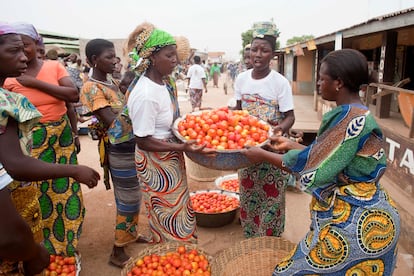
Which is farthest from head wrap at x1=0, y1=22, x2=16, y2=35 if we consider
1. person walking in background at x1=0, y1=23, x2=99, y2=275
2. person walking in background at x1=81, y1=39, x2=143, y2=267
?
person walking in background at x1=81, y1=39, x2=143, y2=267

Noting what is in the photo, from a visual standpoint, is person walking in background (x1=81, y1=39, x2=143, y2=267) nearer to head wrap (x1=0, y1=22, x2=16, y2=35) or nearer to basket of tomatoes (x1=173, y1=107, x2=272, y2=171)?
basket of tomatoes (x1=173, y1=107, x2=272, y2=171)

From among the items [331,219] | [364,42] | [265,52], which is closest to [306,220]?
[265,52]

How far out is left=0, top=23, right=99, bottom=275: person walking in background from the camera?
4.58 feet

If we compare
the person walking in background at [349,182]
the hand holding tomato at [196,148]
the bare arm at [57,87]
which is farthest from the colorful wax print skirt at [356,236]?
the bare arm at [57,87]

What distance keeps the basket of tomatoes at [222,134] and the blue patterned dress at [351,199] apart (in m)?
0.63

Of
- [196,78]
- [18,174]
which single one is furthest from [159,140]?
[196,78]

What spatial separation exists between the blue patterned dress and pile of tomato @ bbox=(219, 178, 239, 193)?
283cm

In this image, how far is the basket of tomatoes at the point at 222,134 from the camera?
234 cm

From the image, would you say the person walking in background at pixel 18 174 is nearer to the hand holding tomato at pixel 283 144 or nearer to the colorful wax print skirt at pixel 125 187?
the colorful wax print skirt at pixel 125 187

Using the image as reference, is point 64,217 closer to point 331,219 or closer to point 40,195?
point 40,195

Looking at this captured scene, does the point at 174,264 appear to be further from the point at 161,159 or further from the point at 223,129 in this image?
the point at 223,129

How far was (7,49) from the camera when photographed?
1.72 m

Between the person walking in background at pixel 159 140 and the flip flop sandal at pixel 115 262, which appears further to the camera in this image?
the flip flop sandal at pixel 115 262

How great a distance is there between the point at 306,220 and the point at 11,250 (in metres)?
3.60
